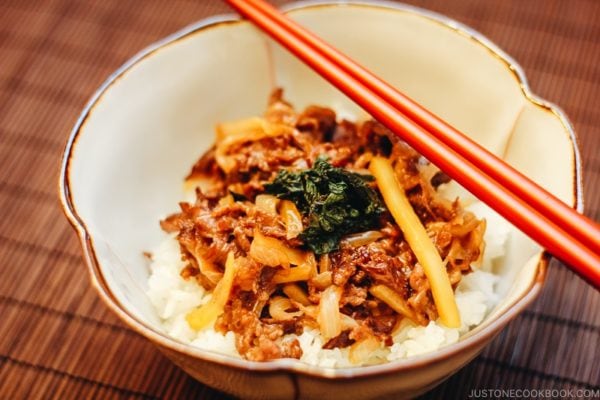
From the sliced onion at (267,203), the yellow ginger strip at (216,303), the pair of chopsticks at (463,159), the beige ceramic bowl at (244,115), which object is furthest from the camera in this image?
the sliced onion at (267,203)

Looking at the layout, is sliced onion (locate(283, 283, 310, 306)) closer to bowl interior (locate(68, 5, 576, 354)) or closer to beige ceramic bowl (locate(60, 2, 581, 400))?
beige ceramic bowl (locate(60, 2, 581, 400))

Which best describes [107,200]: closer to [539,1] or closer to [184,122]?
[184,122]

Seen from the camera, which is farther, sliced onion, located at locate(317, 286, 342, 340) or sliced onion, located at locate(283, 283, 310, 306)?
sliced onion, located at locate(283, 283, 310, 306)

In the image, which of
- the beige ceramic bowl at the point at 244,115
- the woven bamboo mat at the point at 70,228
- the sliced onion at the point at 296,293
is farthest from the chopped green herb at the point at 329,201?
the woven bamboo mat at the point at 70,228

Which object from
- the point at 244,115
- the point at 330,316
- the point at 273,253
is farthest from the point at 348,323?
the point at 244,115

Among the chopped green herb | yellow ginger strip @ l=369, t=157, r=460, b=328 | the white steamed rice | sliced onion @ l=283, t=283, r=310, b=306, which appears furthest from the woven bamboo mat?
the chopped green herb

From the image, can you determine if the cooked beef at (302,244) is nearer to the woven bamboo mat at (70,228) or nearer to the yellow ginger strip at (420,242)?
the yellow ginger strip at (420,242)

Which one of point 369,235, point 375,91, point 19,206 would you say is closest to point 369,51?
point 375,91
